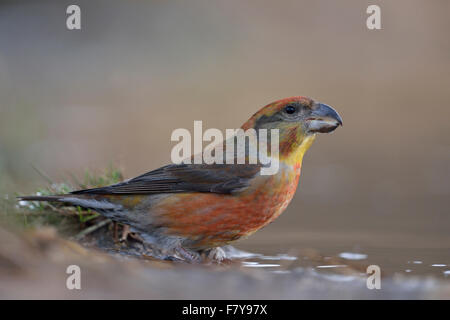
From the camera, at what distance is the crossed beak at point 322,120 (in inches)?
162

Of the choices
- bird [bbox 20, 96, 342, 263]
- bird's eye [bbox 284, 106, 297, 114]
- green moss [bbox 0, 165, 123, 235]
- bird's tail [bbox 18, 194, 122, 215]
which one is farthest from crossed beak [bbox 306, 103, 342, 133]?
green moss [bbox 0, 165, 123, 235]

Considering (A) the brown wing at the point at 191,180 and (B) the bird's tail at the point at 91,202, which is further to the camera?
(A) the brown wing at the point at 191,180

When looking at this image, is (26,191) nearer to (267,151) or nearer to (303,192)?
(267,151)

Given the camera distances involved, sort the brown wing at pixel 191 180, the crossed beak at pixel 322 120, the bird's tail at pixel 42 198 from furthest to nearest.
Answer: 1. the crossed beak at pixel 322 120
2. the brown wing at pixel 191 180
3. the bird's tail at pixel 42 198

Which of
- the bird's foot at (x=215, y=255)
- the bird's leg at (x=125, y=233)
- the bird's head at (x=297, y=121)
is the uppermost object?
the bird's head at (x=297, y=121)

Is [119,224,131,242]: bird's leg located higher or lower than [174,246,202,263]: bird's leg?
higher

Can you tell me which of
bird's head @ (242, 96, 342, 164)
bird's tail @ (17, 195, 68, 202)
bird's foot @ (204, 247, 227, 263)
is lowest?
bird's foot @ (204, 247, 227, 263)

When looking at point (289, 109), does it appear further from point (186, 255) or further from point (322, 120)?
point (186, 255)

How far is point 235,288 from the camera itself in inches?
109

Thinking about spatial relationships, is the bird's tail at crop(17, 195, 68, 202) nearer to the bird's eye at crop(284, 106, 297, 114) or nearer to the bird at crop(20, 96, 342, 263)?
the bird at crop(20, 96, 342, 263)

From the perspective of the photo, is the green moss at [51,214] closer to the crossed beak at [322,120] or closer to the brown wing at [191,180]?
the brown wing at [191,180]

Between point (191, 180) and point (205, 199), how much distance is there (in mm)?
216

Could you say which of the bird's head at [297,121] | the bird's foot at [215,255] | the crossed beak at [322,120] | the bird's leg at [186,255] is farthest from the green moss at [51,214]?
the crossed beak at [322,120]

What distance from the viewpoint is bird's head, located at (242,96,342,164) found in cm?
413
